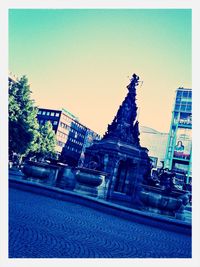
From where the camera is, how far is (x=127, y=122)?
58.2 feet

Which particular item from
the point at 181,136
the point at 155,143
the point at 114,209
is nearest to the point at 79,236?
the point at 114,209

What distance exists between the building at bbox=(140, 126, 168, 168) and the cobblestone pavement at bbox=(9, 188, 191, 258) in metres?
66.3

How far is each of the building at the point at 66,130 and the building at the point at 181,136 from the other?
26.4m

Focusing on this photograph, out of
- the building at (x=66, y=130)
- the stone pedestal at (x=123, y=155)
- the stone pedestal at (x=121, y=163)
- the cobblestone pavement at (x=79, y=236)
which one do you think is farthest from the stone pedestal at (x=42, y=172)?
the building at (x=66, y=130)

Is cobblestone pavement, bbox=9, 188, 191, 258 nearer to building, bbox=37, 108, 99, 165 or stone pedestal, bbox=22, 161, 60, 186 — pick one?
stone pedestal, bbox=22, 161, 60, 186

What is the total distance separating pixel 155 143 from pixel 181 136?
32.6 feet

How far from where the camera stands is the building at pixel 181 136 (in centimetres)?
6600

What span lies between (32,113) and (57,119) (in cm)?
4978

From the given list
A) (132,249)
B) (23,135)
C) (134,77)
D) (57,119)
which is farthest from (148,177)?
(57,119)

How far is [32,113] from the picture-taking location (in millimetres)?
35250

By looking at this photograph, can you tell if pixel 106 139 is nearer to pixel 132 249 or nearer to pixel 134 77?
pixel 134 77

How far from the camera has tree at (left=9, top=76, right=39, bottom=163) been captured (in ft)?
106
